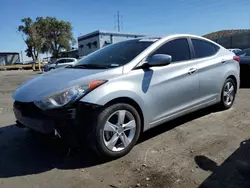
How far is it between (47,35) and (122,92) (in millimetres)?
54983

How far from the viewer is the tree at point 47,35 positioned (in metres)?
52.1

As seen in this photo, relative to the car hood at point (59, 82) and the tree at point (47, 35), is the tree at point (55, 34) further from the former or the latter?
the car hood at point (59, 82)

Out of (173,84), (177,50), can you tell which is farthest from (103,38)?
(173,84)

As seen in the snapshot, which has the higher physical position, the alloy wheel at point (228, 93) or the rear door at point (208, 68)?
the rear door at point (208, 68)

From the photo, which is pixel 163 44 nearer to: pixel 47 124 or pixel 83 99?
pixel 83 99

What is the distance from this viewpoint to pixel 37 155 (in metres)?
3.41

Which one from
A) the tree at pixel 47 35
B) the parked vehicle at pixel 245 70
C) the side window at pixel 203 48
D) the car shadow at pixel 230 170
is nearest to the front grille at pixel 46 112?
the car shadow at pixel 230 170

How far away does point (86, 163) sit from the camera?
315cm

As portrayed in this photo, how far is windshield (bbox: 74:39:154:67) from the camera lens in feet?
11.9

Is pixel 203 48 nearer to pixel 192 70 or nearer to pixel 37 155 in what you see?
pixel 192 70

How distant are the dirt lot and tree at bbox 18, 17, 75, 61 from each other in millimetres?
52122

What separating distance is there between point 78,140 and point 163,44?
199 cm

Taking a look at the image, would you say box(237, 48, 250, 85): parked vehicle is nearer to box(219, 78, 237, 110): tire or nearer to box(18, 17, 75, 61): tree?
box(219, 78, 237, 110): tire

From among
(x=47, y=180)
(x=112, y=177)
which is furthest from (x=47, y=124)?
(x=112, y=177)
